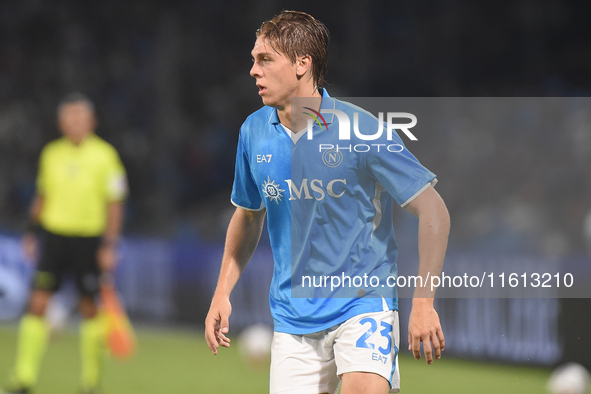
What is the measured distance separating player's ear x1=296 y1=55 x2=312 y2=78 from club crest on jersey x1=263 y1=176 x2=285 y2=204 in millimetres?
Answer: 377

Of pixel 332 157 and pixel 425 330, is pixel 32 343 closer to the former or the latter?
pixel 332 157

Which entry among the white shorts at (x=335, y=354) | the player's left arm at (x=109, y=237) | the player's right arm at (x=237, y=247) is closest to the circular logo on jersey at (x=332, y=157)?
the player's right arm at (x=237, y=247)

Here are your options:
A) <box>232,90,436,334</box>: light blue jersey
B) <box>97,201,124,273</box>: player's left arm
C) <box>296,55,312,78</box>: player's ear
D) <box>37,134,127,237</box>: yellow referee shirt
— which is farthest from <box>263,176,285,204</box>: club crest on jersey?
<box>37,134,127,237</box>: yellow referee shirt

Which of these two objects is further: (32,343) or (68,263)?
(68,263)

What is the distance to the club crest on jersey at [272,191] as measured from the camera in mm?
2938

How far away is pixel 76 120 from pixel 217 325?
414cm

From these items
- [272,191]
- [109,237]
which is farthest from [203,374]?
[272,191]

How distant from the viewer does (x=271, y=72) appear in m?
2.85

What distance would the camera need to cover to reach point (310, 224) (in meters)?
2.89

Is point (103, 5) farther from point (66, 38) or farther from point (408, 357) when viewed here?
point (408, 357)

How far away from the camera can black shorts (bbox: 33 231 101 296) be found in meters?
6.39

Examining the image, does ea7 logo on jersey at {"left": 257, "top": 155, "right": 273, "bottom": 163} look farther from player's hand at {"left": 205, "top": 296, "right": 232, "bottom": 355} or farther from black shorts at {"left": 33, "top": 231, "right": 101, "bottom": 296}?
black shorts at {"left": 33, "top": 231, "right": 101, "bottom": 296}

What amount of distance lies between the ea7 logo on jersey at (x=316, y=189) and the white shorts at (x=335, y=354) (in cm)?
42

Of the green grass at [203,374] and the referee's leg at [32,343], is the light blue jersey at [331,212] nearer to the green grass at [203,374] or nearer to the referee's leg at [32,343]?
the green grass at [203,374]
